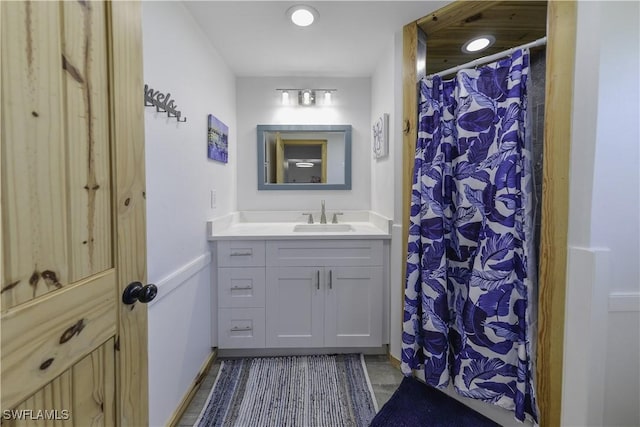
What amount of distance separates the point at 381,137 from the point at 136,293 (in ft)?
6.03

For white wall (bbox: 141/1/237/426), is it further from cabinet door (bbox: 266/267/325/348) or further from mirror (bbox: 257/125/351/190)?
mirror (bbox: 257/125/351/190)

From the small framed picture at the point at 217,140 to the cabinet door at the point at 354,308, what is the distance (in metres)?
1.17

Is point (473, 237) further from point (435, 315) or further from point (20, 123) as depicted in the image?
point (20, 123)

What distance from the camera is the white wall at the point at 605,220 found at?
1022 millimetres

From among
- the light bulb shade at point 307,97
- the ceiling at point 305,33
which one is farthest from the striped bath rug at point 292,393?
the ceiling at point 305,33

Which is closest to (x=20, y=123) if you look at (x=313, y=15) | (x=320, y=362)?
(x=313, y=15)

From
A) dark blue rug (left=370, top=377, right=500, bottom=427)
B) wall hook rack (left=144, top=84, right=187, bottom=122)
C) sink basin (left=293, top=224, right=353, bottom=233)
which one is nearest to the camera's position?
wall hook rack (left=144, top=84, right=187, bottom=122)

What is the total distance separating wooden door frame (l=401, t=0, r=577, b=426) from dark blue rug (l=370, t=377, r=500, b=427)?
341 millimetres

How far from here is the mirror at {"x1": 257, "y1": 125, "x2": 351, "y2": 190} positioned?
255cm

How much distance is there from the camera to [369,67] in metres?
2.32

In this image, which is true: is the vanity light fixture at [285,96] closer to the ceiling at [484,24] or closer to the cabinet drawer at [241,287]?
the ceiling at [484,24]

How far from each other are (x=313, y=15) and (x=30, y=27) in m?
1.48

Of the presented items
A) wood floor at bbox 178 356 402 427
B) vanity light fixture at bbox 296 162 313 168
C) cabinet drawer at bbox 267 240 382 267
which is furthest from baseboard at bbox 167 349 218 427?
vanity light fixture at bbox 296 162 313 168

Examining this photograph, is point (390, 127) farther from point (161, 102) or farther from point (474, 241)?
point (161, 102)
